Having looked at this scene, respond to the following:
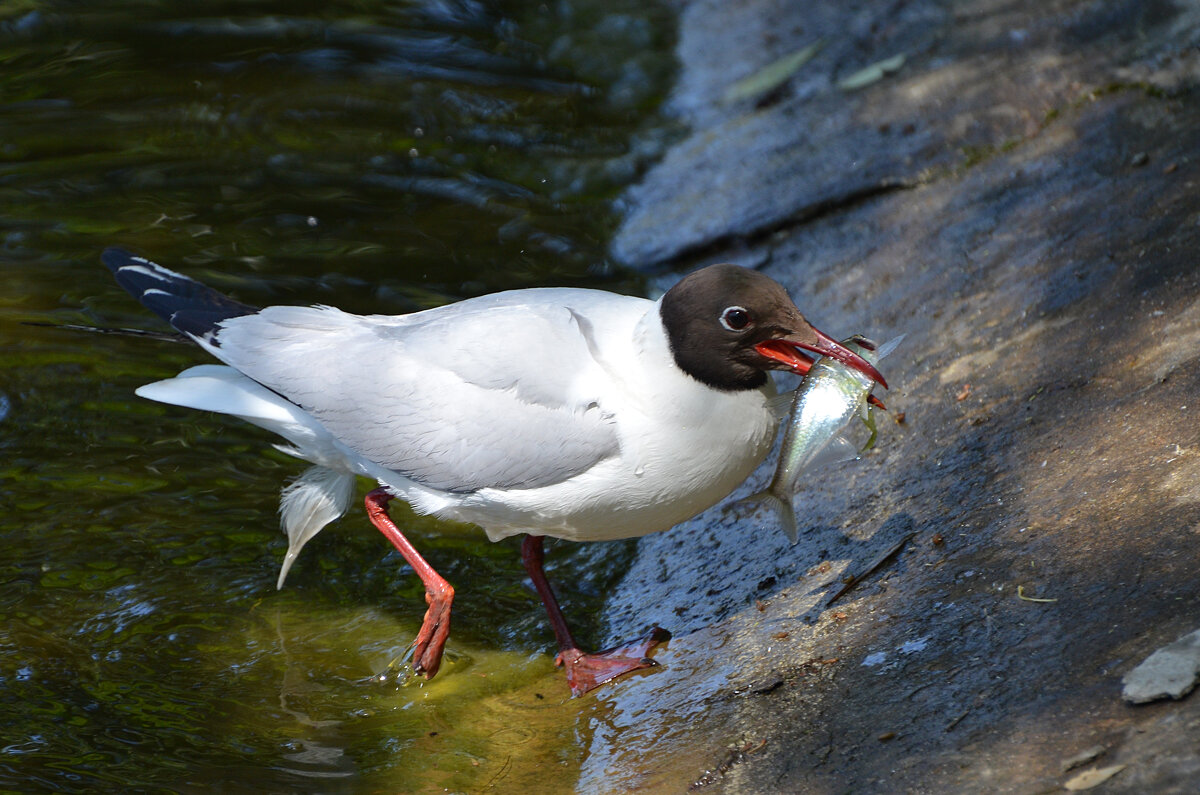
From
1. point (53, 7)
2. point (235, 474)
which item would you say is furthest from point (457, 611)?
point (53, 7)

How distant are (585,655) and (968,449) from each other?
156 centimetres

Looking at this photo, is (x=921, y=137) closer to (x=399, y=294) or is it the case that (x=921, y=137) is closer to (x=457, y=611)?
(x=399, y=294)

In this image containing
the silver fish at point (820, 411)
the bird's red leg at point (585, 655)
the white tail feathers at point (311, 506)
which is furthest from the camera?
the white tail feathers at point (311, 506)

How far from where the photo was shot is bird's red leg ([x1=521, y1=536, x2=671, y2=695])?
4215 mm

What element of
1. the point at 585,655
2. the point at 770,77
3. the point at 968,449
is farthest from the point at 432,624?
the point at 770,77

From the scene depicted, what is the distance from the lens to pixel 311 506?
4.76m

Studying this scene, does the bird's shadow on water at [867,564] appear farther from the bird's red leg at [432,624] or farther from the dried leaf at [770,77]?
the dried leaf at [770,77]

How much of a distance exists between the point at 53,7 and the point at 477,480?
714 centimetres

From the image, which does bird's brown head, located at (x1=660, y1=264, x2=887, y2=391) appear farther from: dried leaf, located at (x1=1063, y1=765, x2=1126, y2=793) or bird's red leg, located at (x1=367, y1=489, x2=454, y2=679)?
dried leaf, located at (x1=1063, y1=765, x2=1126, y2=793)

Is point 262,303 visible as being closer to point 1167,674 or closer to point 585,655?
point 585,655

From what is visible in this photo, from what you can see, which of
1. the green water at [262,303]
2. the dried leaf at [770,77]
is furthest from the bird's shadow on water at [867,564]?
the dried leaf at [770,77]

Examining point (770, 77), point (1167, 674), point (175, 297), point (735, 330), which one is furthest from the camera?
point (770, 77)

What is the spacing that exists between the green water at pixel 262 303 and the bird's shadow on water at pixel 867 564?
0.84 metres

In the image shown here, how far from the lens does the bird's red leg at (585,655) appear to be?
13.8ft
